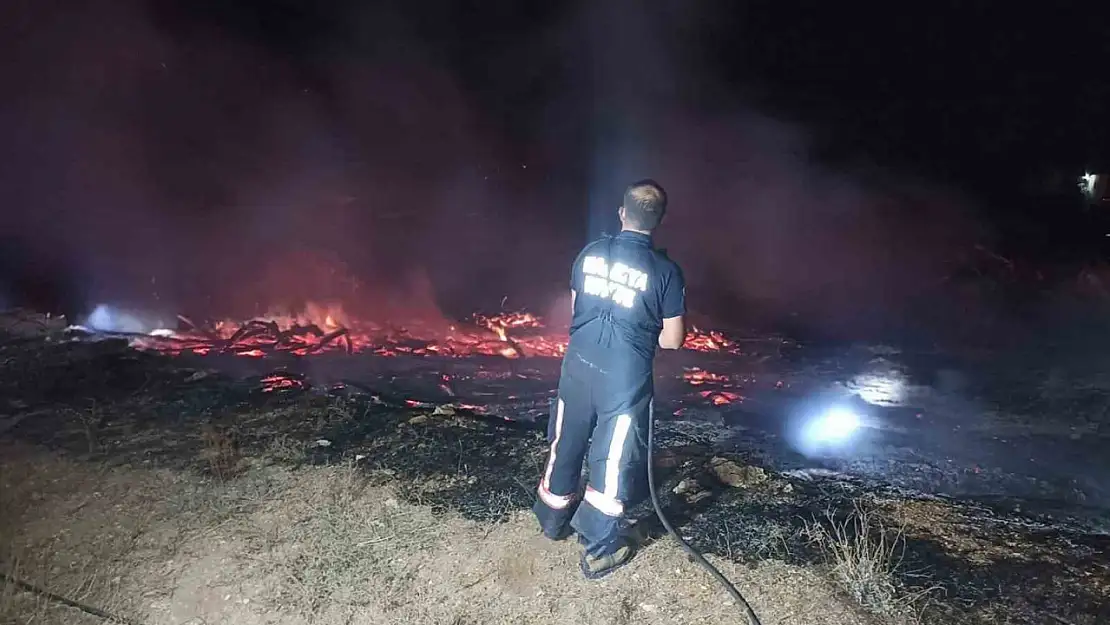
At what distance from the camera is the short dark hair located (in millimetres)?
3473

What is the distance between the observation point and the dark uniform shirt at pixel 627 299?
3496 millimetres

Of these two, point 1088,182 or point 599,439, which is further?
point 1088,182

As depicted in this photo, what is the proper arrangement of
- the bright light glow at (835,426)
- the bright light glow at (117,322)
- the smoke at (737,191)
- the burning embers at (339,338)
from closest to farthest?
1. the bright light glow at (835,426)
2. the burning embers at (339,338)
3. the bright light glow at (117,322)
4. the smoke at (737,191)

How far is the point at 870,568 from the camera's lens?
349 cm

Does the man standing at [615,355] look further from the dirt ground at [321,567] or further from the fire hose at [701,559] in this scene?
the dirt ground at [321,567]

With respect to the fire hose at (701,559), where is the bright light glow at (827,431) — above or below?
below

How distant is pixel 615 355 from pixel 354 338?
6378 mm

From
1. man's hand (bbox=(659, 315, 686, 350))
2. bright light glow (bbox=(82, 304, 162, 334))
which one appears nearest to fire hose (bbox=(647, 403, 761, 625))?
man's hand (bbox=(659, 315, 686, 350))

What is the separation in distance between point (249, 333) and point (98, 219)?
5.03 metres

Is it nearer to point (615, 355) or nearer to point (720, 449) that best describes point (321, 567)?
point (615, 355)

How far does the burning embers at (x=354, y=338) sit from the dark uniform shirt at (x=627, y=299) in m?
5.20

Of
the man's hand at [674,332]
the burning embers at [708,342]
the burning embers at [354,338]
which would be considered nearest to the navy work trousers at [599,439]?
the man's hand at [674,332]

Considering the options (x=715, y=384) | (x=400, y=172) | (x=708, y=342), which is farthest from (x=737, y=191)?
(x=715, y=384)

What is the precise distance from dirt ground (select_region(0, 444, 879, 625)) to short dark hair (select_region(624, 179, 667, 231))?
185 cm
